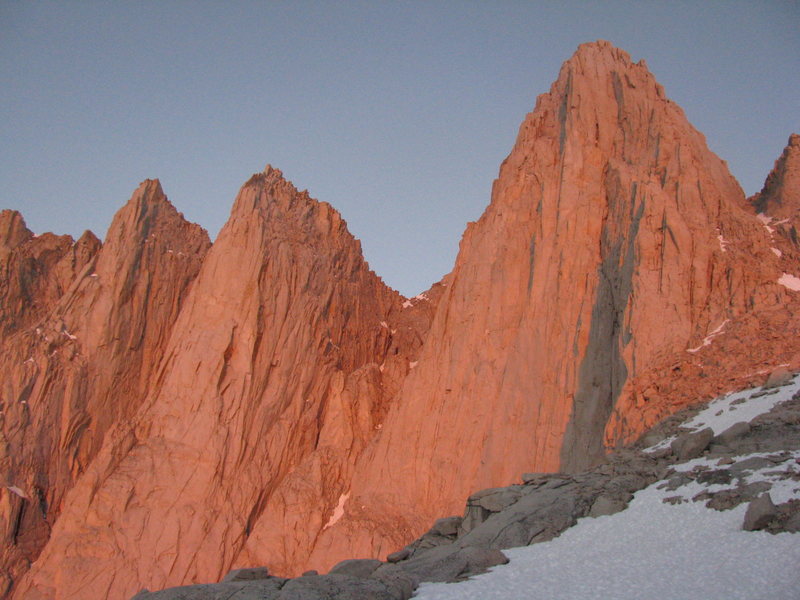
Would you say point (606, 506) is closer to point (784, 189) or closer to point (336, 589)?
point (336, 589)

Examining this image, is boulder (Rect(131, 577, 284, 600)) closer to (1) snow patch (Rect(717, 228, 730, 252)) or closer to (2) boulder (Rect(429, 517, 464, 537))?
(2) boulder (Rect(429, 517, 464, 537))

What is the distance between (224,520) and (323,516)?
449 centimetres

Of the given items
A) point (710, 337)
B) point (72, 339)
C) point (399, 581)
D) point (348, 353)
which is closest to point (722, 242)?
point (710, 337)

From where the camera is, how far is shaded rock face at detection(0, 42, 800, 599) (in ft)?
85.8

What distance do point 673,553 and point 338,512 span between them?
22.9 metres

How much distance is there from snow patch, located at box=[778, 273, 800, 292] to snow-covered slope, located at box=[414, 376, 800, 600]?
32.1 ft

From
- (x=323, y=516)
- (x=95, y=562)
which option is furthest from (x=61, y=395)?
(x=323, y=516)

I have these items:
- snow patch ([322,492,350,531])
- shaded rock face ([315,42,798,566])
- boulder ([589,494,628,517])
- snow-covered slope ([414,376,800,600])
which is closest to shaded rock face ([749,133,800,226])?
shaded rock face ([315,42,798,566])

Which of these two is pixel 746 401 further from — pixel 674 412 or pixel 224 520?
pixel 224 520

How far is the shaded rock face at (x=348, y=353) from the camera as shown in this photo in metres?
26.1

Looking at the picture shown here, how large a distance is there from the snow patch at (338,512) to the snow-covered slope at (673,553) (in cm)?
1935

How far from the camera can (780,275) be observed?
24.9 metres

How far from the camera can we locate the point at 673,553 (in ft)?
43.3

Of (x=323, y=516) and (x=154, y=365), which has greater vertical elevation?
(x=154, y=365)
